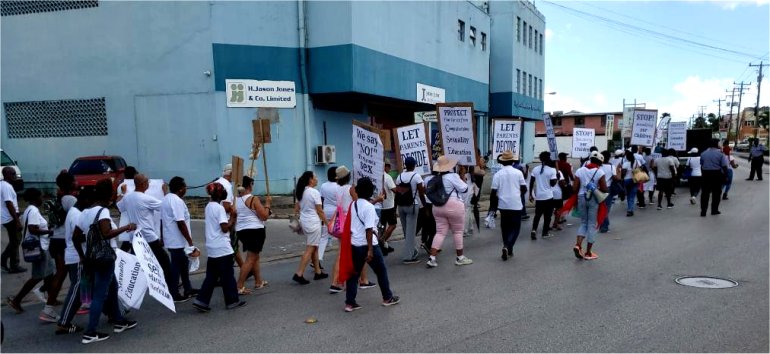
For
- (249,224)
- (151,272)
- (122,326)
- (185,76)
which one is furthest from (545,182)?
(185,76)

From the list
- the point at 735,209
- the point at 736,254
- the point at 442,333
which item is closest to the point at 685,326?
the point at 442,333

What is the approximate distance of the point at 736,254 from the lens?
817 cm

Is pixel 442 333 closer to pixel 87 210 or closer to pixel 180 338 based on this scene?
pixel 180 338

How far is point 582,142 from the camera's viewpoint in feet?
48.9

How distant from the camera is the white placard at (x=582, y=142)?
48.6 feet

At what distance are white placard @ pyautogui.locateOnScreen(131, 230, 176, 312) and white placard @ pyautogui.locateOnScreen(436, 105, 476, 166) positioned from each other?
5405 mm

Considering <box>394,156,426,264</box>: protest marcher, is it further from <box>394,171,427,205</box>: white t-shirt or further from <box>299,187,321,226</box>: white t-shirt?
<box>299,187,321,226</box>: white t-shirt

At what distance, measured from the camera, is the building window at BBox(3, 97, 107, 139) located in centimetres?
1838

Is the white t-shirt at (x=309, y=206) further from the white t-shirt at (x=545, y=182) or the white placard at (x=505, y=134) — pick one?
the white placard at (x=505, y=134)

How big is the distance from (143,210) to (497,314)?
425 centimetres

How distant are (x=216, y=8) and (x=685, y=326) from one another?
52.2 feet

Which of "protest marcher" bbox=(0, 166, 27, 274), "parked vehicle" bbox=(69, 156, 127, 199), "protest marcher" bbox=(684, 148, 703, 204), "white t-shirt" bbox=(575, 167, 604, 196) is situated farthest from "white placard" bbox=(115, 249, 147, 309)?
"protest marcher" bbox=(684, 148, 703, 204)

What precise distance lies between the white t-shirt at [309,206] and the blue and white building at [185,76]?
9.99 metres

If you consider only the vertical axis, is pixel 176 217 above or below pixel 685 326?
above
